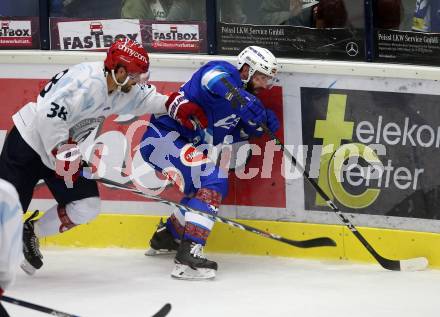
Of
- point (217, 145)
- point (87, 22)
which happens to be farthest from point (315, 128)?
point (87, 22)

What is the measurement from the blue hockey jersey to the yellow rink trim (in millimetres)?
→ 524

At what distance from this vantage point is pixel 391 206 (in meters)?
5.11

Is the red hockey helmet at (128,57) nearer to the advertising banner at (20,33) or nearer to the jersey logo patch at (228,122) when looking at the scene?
the jersey logo patch at (228,122)

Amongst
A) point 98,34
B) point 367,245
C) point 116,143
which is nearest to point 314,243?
point 367,245

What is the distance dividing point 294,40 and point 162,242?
1296 millimetres

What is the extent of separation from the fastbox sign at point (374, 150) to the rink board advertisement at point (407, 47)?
0.24 metres

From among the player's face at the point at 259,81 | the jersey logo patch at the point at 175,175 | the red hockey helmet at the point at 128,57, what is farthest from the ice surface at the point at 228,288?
the red hockey helmet at the point at 128,57

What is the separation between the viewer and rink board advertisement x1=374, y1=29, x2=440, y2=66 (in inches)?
203

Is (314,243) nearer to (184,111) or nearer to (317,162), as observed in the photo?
(317,162)

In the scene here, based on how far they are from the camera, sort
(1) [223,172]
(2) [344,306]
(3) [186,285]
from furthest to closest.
Result: (1) [223,172] → (3) [186,285] → (2) [344,306]

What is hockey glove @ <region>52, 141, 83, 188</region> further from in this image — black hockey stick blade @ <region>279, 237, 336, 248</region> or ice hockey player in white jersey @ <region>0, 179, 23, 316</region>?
ice hockey player in white jersey @ <region>0, 179, 23, 316</region>

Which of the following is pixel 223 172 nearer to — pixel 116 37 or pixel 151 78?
pixel 151 78

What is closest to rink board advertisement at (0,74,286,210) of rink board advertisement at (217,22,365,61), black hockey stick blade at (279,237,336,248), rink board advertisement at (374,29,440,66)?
black hockey stick blade at (279,237,336,248)

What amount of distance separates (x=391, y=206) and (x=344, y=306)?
963mm
